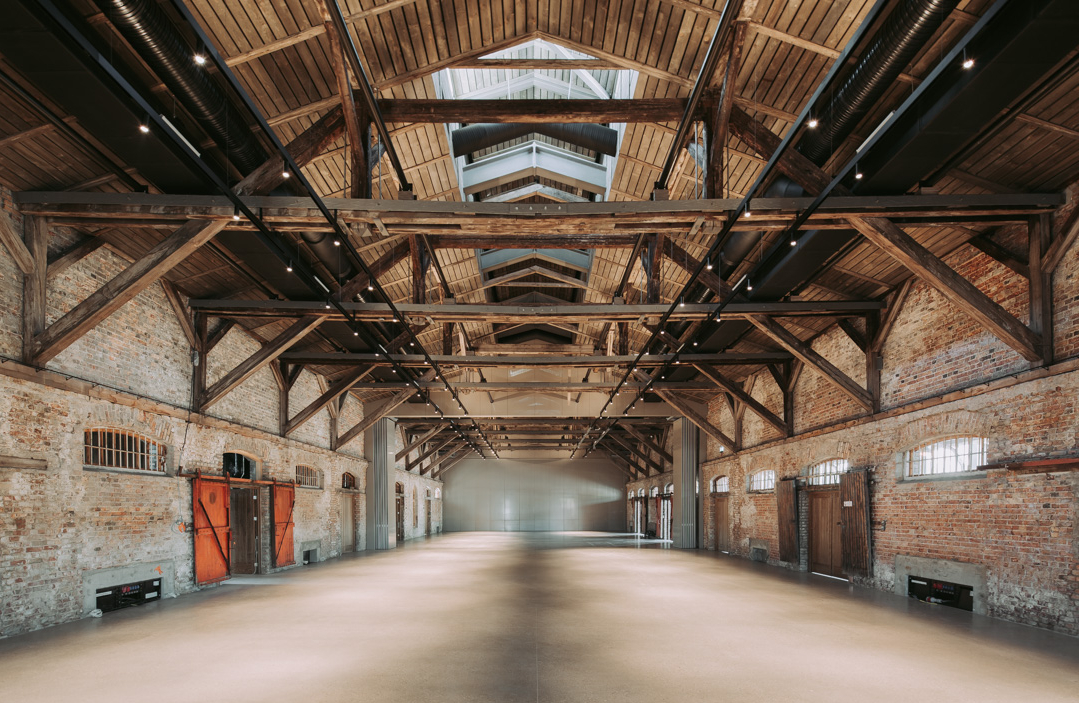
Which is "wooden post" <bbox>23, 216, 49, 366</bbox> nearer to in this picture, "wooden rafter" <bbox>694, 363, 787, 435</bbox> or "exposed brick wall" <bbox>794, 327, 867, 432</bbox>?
"wooden rafter" <bbox>694, 363, 787, 435</bbox>

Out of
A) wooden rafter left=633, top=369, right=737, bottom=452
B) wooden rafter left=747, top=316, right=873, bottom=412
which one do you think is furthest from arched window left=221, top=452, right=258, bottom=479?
wooden rafter left=747, top=316, right=873, bottom=412

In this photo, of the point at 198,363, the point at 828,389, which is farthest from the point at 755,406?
the point at 198,363

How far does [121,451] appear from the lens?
393 inches

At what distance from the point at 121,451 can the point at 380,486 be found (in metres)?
12.8

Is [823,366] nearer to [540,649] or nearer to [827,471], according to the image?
[827,471]

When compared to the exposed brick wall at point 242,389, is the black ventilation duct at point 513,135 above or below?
above

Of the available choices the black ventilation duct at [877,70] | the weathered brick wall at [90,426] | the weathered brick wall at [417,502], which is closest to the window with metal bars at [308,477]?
the weathered brick wall at [90,426]

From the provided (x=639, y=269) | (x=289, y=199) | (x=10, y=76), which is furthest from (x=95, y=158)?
(x=639, y=269)

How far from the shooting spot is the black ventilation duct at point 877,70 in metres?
5.53

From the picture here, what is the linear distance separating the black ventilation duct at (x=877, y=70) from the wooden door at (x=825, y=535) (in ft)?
27.0

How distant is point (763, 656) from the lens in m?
6.75

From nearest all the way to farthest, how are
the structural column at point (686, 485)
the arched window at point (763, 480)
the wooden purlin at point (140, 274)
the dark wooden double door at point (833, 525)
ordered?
the wooden purlin at point (140, 274), the dark wooden double door at point (833, 525), the arched window at point (763, 480), the structural column at point (686, 485)

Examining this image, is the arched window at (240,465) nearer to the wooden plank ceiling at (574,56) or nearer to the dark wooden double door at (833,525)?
the wooden plank ceiling at (574,56)

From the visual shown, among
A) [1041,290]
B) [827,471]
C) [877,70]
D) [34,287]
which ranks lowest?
[827,471]
